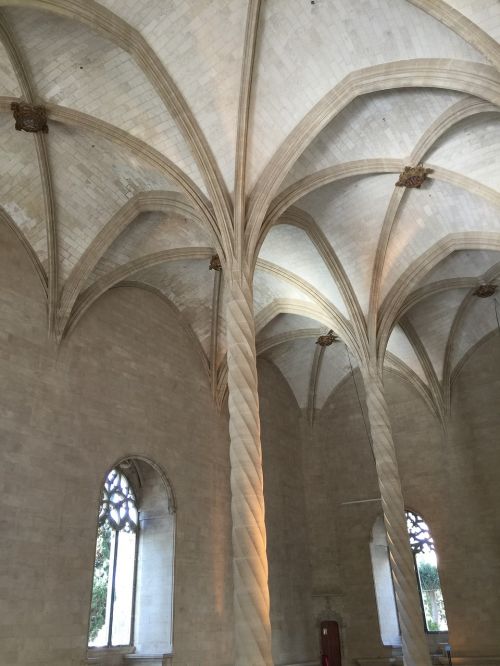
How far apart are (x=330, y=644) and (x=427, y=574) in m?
3.33

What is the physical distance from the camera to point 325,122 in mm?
10547

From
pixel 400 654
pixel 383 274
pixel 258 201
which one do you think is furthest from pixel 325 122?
pixel 400 654

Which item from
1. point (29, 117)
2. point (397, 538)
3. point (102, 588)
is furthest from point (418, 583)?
point (29, 117)

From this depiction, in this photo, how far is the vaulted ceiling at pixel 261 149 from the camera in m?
9.49

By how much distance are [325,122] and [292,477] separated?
11.2 meters

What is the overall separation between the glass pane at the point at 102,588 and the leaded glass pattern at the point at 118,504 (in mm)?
202

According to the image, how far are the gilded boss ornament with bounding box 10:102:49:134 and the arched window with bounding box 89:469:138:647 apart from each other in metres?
7.10

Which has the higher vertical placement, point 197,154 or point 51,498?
point 197,154

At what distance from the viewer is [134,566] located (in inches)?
531

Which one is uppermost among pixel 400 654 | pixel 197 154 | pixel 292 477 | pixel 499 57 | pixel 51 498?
pixel 197 154

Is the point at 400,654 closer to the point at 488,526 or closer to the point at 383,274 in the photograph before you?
the point at 488,526

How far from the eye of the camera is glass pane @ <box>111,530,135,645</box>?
12570 mm

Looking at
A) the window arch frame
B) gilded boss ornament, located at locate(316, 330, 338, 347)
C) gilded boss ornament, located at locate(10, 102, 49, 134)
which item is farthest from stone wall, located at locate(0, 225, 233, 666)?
gilded boss ornament, located at locate(316, 330, 338, 347)

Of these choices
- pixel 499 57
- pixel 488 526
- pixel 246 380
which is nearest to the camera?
pixel 499 57
